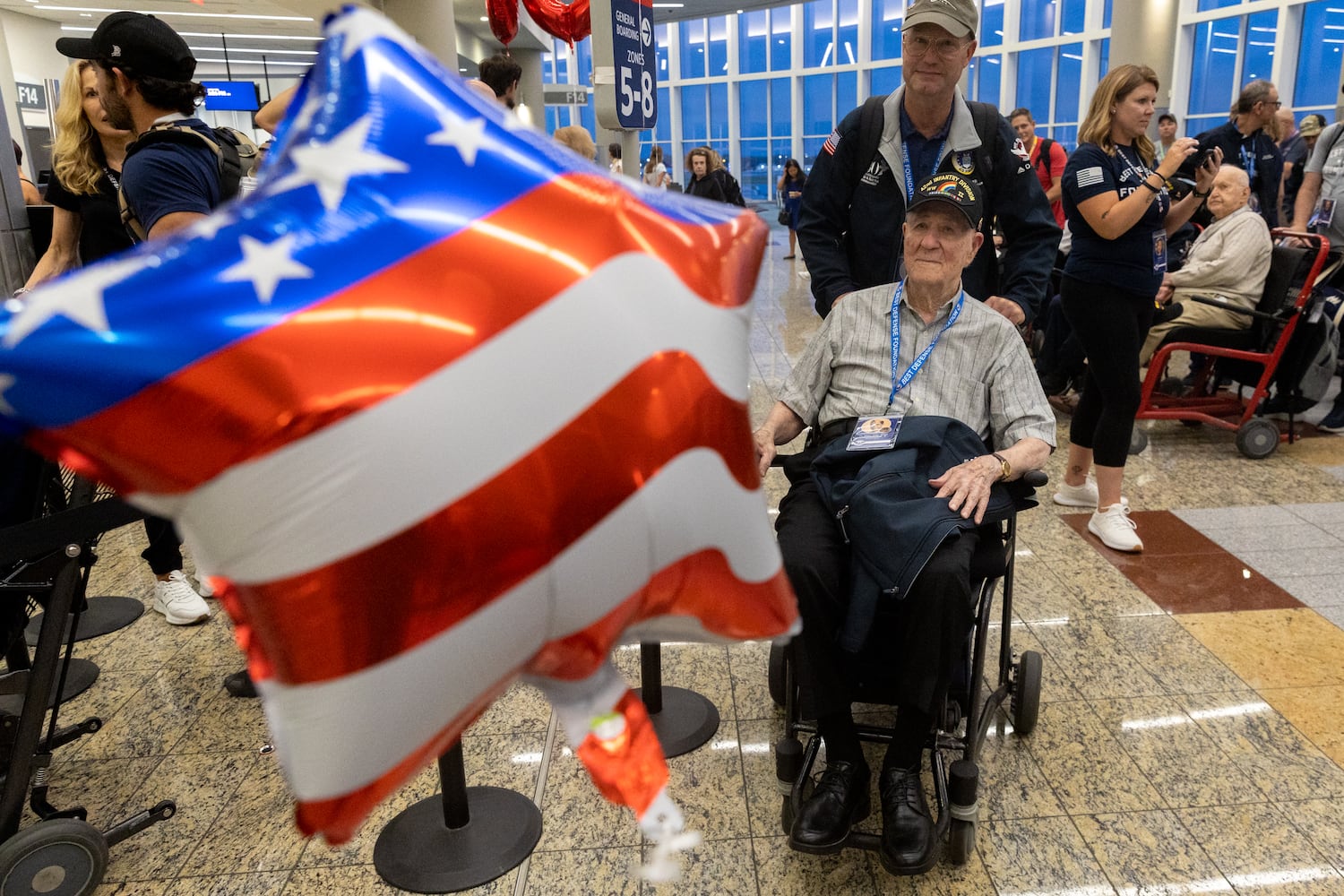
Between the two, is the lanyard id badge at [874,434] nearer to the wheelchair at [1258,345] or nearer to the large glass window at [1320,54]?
the wheelchair at [1258,345]

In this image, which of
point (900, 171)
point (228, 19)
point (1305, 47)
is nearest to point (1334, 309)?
point (900, 171)

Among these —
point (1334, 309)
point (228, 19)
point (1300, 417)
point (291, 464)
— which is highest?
point (228, 19)

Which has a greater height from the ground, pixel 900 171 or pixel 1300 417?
pixel 900 171

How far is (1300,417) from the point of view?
16.9 feet

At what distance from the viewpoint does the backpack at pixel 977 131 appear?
2.41 metres

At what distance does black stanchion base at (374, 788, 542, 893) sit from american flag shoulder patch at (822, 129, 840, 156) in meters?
1.82

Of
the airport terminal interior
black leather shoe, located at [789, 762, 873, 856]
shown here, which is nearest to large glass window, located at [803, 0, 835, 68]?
the airport terminal interior

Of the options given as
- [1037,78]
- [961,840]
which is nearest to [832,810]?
[961,840]

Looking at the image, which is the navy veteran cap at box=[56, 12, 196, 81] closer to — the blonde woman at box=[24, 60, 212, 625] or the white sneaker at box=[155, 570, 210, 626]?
the blonde woman at box=[24, 60, 212, 625]

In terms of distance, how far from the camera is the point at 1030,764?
224 cm

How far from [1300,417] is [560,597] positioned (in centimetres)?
567

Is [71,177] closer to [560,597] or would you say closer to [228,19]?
[560,597]

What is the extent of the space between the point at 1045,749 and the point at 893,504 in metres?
0.90

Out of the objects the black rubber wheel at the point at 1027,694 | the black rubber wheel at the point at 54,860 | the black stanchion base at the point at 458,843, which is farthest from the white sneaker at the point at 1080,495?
the black rubber wheel at the point at 54,860
